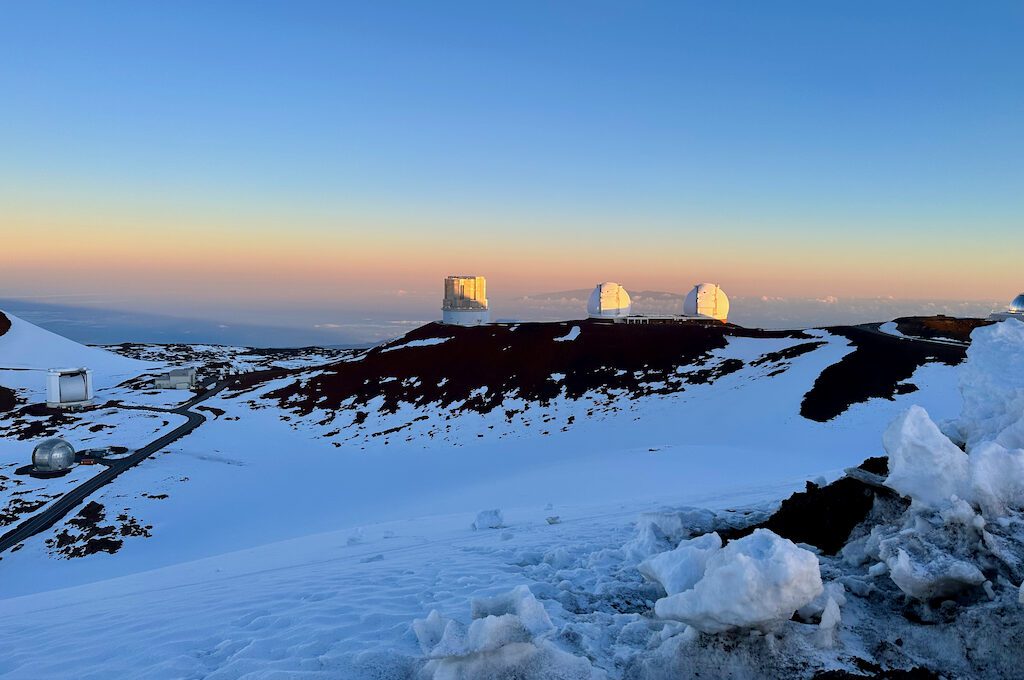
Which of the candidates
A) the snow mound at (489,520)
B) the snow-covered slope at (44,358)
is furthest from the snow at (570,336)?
the snow-covered slope at (44,358)

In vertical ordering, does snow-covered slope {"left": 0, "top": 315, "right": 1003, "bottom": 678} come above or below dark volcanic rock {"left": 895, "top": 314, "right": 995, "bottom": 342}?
below

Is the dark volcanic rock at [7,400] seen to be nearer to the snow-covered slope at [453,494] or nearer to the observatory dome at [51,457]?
the snow-covered slope at [453,494]

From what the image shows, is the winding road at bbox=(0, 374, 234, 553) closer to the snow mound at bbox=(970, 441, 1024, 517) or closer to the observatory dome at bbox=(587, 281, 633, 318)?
the snow mound at bbox=(970, 441, 1024, 517)

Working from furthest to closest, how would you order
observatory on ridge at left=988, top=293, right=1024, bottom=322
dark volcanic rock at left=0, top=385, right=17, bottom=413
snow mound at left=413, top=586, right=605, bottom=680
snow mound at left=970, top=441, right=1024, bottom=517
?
observatory on ridge at left=988, top=293, right=1024, bottom=322 < dark volcanic rock at left=0, top=385, right=17, bottom=413 < snow mound at left=970, top=441, right=1024, bottom=517 < snow mound at left=413, top=586, right=605, bottom=680

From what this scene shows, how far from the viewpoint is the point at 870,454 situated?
19891mm

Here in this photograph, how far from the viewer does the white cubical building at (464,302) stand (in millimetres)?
59938

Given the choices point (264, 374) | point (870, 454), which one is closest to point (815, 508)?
point (870, 454)

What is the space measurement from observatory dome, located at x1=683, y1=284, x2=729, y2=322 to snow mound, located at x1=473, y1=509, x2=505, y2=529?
5090 centimetres

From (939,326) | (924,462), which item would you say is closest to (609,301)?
(939,326)

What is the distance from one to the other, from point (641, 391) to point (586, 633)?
95.0ft

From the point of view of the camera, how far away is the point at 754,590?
15.9 ft

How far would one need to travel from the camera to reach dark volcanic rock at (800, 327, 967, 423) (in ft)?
83.4

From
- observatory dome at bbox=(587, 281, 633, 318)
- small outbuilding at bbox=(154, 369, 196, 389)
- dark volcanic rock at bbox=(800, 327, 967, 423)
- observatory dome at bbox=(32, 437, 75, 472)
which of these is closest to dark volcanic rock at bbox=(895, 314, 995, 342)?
dark volcanic rock at bbox=(800, 327, 967, 423)

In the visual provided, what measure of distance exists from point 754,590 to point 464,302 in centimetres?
5627
